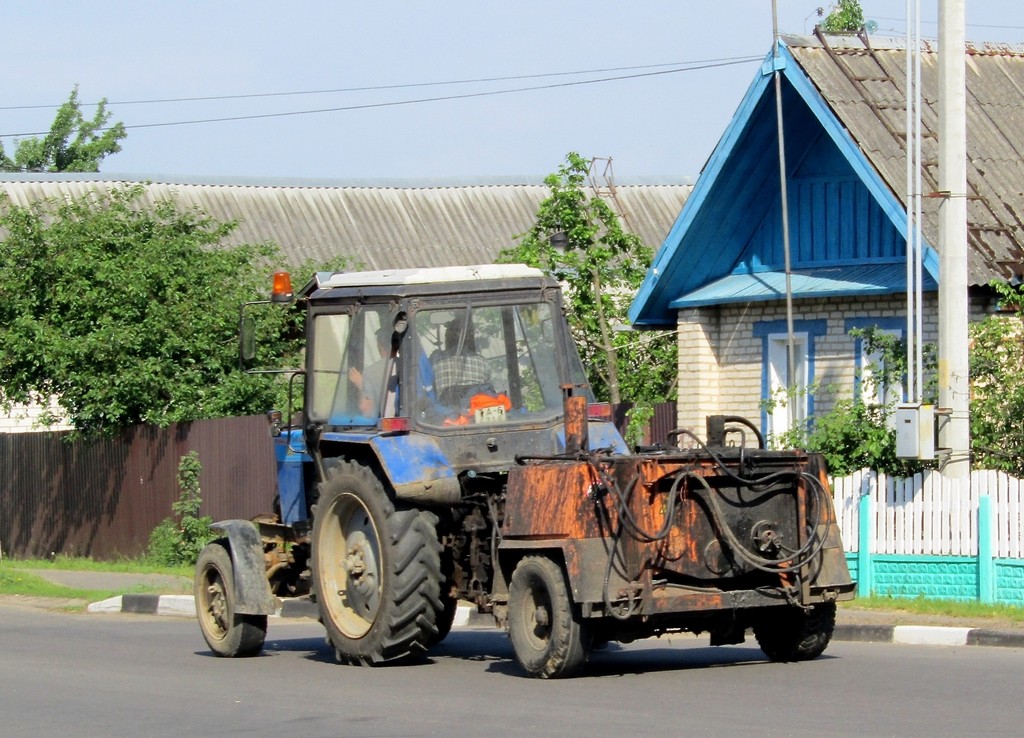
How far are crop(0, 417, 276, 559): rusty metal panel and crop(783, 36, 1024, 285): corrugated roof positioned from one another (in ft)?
26.7

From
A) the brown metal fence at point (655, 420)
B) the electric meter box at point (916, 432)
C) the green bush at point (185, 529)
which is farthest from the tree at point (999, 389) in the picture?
the green bush at point (185, 529)

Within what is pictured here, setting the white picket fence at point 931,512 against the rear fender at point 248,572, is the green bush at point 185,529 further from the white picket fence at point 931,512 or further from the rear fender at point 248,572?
the rear fender at point 248,572

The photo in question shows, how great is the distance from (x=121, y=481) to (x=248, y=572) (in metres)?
12.3

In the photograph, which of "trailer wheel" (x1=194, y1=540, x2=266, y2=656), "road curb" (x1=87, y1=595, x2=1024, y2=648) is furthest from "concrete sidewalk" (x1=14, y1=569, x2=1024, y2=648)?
"trailer wheel" (x1=194, y1=540, x2=266, y2=656)

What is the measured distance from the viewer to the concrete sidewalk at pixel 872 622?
40.6 feet

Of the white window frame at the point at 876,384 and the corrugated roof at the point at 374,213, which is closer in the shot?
the white window frame at the point at 876,384

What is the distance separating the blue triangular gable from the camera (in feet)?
61.0

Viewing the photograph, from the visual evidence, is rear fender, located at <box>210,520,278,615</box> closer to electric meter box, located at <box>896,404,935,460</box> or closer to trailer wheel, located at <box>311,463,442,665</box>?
trailer wheel, located at <box>311,463,442,665</box>

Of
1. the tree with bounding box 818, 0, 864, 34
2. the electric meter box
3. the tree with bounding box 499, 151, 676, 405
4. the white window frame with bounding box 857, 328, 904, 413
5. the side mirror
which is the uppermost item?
the tree with bounding box 818, 0, 864, 34

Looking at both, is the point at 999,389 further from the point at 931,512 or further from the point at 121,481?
the point at 121,481

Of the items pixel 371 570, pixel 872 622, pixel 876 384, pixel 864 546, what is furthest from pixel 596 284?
pixel 371 570

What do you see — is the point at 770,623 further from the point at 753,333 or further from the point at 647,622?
the point at 753,333

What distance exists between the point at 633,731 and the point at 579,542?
1.90 metres

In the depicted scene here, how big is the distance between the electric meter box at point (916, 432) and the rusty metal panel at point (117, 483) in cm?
949
